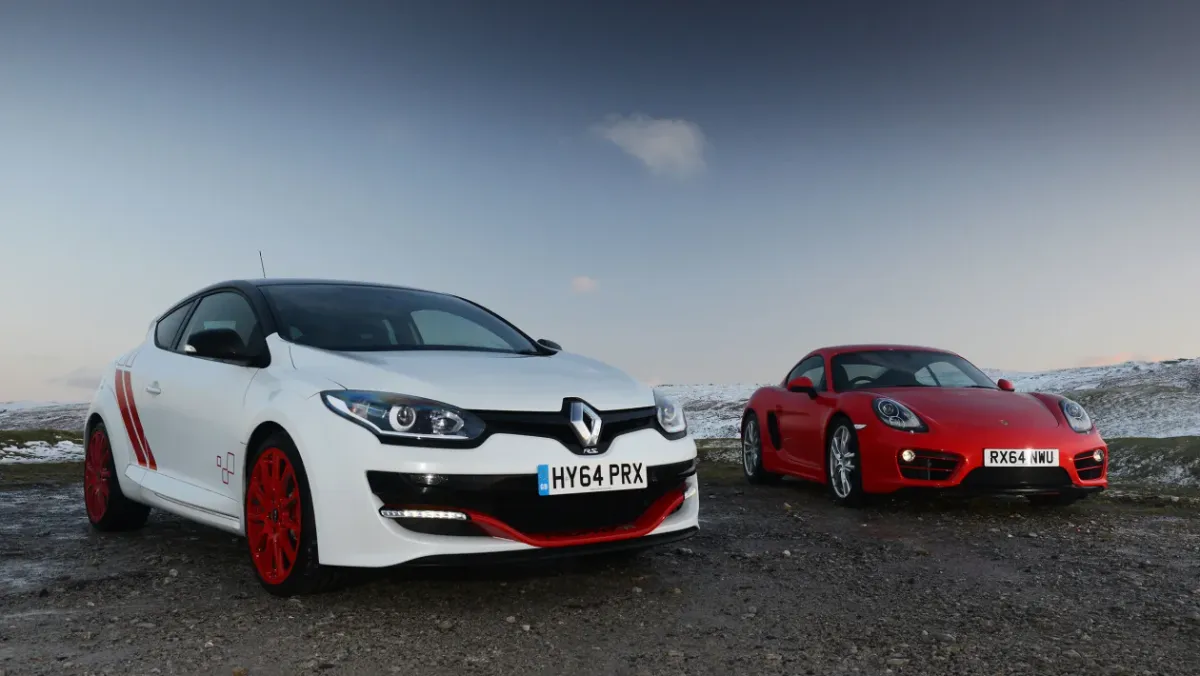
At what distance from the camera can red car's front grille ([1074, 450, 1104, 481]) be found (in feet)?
22.5

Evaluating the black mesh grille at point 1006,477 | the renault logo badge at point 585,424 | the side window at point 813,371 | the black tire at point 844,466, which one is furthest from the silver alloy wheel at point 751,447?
the renault logo badge at point 585,424

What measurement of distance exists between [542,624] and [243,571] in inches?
74.7

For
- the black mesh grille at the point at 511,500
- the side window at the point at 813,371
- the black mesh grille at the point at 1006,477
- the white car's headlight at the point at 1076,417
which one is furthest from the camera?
the side window at the point at 813,371

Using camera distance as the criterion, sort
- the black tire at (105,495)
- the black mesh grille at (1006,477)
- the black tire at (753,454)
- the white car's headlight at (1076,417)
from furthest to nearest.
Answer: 1. the black tire at (753,454)
2. the white car's headlight at (1076,417)
3. the black mesh grille at (1006,477)
4. the black tire at (105,495)

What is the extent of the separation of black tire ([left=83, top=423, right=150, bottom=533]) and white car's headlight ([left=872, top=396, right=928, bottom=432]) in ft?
18.0

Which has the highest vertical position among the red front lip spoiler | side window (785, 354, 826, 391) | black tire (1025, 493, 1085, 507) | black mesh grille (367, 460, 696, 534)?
side window (785, 354, 826, 391)

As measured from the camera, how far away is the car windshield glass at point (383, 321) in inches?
178

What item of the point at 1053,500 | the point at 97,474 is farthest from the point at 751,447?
the point at 97,474

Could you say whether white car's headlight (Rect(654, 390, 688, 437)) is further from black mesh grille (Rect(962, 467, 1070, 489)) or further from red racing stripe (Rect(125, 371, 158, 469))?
black mesh grille (Rect(962, 467, 1070, 489))

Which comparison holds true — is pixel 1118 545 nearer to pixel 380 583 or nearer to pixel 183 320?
pixel 380 583

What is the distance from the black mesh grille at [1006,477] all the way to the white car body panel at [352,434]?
3254mm

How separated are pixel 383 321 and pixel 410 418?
4.64ft

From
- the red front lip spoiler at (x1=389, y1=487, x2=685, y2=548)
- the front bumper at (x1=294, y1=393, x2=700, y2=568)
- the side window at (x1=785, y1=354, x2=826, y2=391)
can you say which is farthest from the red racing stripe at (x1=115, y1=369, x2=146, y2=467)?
the side window at (x1=785, y1=354, x2=826, y2=391)

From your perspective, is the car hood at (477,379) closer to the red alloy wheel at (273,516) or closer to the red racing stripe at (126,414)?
the red alloy wheel at (273,516)
